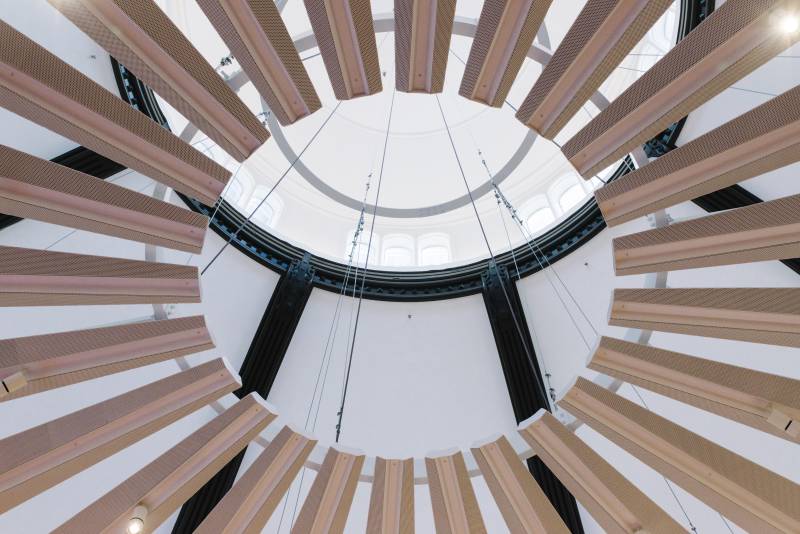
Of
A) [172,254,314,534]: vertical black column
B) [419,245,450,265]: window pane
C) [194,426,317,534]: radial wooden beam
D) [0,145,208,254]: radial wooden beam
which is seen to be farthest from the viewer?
[419,245,450,265]: window pane

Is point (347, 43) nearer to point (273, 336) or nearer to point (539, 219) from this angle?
point (273, 336)

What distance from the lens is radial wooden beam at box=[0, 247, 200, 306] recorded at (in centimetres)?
387

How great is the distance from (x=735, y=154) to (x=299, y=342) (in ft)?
27.6

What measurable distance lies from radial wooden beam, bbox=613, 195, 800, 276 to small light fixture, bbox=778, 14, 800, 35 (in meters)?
1.21

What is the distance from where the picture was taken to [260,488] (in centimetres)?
517

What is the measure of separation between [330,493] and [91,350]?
2884mm

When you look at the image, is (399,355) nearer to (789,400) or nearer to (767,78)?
(789,400)

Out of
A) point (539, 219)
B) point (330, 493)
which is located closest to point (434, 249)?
point (539, 219)

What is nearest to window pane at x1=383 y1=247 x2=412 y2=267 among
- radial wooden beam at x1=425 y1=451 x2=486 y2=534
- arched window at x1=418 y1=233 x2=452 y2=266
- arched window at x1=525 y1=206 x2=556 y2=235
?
arched window at x1=418 y1=233 x2=452 y2=266

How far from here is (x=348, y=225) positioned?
505 inches

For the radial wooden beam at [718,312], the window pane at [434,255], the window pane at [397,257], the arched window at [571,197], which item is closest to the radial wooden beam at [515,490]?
the radial wooden beam at [718,312]

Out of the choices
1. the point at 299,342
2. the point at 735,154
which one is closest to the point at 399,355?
the point at 299,342

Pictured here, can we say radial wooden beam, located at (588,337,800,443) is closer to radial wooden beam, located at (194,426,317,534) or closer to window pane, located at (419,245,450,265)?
radial wooden beam, located at (194,426,317,534)

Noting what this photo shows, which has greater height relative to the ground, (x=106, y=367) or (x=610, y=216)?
(x=610, y=216)
